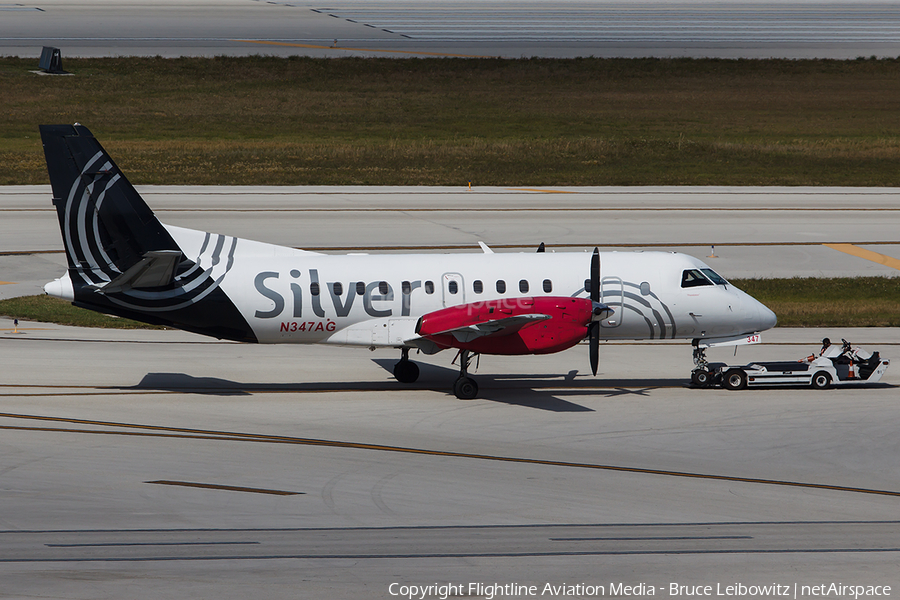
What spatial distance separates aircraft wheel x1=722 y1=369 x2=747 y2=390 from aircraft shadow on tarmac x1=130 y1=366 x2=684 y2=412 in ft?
4.28

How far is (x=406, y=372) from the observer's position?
25.6 meters

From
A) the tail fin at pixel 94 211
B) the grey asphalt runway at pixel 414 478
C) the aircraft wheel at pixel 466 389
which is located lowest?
the grey asphalt runway at pixel 414 478

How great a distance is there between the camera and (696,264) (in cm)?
2547

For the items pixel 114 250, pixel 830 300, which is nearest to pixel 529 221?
pixel 830 300

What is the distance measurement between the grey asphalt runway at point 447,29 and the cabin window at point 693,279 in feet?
258

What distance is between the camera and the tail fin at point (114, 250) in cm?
2266

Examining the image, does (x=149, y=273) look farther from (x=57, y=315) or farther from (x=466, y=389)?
(x=57, y=315)

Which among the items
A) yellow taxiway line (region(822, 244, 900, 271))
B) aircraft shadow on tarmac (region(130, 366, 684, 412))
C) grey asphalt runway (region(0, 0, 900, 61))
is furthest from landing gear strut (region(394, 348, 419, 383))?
grey asphalt runway (region(0, 0, 900, 61))

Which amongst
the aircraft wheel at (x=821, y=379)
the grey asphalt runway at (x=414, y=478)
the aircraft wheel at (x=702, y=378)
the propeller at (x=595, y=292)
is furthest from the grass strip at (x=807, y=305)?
the propeller at (x=595, y=292)

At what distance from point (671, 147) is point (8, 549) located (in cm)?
6241

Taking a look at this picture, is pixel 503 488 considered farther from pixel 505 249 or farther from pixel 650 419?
pixel 505 249

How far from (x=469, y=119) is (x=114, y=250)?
200 feet

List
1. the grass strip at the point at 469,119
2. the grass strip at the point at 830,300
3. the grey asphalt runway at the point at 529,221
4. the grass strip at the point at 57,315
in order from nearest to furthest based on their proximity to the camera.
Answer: the grass strip at the point at 57,315 → the grass strip at the point at 830,300 → the grey asphalt runway at the point at 529,221 → the grass strip at the point at 469,119

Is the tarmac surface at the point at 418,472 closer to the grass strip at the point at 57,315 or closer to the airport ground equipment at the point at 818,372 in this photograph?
the airport ground equipment at the point at 818,372
